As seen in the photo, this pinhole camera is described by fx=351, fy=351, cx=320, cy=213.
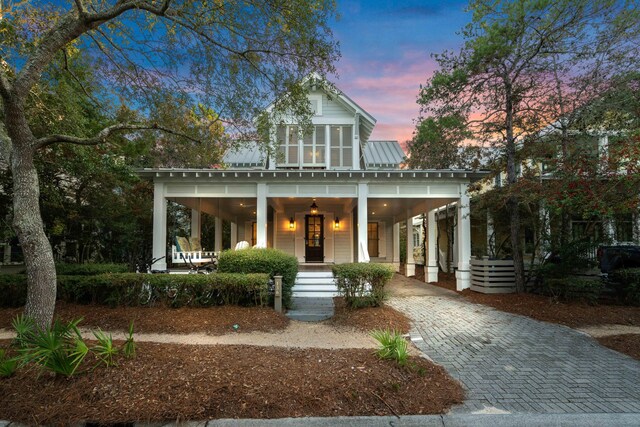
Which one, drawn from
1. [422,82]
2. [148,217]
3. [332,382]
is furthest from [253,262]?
[148,217]

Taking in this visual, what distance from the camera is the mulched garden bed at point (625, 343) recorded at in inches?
211

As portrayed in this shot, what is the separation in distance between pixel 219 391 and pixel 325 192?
27.2 feet

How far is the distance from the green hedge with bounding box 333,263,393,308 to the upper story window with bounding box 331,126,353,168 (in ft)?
20.9

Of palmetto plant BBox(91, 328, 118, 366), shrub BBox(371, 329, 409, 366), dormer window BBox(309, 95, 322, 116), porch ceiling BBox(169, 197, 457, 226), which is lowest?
shrub BBox(371, 329, 409, 366)

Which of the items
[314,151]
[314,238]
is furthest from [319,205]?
[314,151]

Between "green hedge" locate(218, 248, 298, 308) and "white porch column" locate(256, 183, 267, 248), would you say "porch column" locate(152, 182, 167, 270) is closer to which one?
"white porch column" locate(256, 183, 267, 248)

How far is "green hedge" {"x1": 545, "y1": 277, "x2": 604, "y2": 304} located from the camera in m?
8.53

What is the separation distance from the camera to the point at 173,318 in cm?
659

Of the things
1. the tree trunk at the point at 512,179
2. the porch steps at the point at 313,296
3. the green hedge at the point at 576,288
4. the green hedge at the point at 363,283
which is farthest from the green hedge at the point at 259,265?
the green hedge at the point at 576,288

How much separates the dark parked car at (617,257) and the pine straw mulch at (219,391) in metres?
10.1

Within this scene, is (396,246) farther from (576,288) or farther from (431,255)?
(576,288)

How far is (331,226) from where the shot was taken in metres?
15.9

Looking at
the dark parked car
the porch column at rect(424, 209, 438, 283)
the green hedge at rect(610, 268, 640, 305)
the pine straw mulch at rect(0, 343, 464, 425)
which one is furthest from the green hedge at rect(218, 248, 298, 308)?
the dark parked car

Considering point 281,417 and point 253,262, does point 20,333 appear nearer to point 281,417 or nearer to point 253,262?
point 281,417
